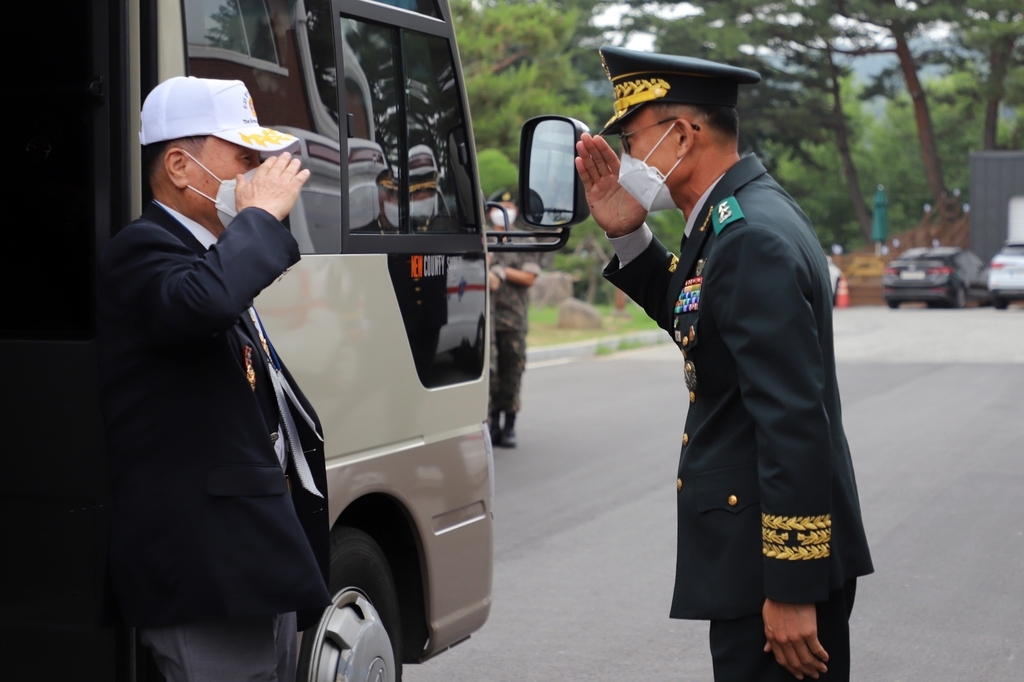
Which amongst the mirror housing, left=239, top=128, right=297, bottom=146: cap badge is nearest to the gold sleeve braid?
left=239, top=128, right=297, bottom=146: cap badge

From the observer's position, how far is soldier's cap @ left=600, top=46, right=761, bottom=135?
2.57 metres

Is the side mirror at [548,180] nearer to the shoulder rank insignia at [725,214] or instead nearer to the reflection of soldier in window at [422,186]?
the reflection of soldier in window at [422,186]

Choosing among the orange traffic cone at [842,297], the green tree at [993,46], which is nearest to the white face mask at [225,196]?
the orange traffic cone at [842,297]

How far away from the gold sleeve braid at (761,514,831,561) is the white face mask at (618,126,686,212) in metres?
0.78

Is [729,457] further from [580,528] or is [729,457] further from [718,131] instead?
[580,528]

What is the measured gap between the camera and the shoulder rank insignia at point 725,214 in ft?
7.93

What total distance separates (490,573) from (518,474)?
15.5ft

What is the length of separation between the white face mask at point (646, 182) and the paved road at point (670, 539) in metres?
2.38

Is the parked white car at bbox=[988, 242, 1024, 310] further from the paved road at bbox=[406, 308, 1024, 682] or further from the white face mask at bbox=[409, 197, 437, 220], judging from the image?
the white face mask at bbox=[409, 197, 437, 220]

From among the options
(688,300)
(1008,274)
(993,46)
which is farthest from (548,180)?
(993,46)

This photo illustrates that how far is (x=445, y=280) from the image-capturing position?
3562mm

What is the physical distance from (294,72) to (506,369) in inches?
269

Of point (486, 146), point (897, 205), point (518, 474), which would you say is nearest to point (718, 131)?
point (518, 474)

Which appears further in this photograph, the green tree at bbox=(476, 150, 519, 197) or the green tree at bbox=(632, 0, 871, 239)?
the green tree at bbox=(632, 0, 871, 239)
